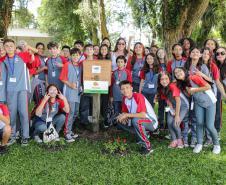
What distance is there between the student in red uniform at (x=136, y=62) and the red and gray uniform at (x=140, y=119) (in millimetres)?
1160

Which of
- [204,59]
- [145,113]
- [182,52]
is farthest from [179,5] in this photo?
[145,113]

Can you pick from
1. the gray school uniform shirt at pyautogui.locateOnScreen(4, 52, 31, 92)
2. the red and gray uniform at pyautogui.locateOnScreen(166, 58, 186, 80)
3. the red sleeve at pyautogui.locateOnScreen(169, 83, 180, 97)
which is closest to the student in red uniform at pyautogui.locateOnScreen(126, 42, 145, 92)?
the red and gray uniform at pyautogui.locateOnScreen(166, 58, 186, 80)

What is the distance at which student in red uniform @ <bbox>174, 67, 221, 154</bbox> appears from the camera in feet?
17.3

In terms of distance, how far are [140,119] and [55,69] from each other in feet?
7.42

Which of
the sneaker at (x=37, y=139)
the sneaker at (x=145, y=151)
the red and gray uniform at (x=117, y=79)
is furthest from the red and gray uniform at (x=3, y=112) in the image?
the sneaker at (x=145, y=151)

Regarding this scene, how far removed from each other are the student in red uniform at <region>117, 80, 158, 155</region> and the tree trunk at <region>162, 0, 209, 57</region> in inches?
239

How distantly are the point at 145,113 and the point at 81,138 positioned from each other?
1.57 meters

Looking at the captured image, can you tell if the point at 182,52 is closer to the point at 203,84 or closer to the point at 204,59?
the point at 204,59

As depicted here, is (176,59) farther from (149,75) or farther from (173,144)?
(173,144)

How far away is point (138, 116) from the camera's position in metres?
5.32

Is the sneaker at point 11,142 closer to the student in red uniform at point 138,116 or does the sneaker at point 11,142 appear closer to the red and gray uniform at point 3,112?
the red and gray uniform at point 3,112

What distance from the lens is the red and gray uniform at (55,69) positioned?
6.53 meters

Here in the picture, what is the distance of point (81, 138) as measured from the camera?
623cm

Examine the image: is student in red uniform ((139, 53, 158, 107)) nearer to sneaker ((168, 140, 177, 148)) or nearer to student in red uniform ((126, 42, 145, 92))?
student in red uniform ((126, 42, 145, 92))
